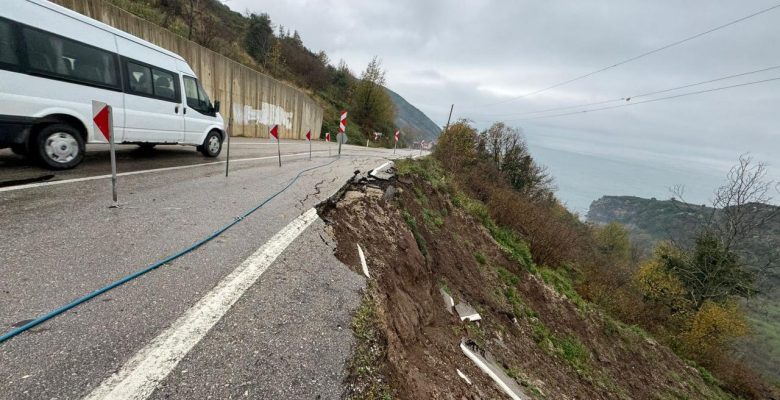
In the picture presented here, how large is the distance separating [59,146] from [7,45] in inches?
62.0

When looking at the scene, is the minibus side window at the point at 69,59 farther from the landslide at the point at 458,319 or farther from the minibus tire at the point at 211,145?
the landslide at the point at 458,319

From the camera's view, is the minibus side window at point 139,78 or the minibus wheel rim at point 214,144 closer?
the minibus side window at point 139,78

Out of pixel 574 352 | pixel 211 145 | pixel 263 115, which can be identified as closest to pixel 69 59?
pixel 211 145

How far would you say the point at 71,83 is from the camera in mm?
5309

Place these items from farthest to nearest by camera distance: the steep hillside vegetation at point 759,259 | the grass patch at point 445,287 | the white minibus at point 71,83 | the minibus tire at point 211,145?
the steep hillside vegetation at point 759,259
the minibus tire at point 211,145
the grass patch at point 445,287
the white minibus at point 71,83

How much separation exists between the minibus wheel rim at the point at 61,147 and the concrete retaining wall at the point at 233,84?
8.95 metres

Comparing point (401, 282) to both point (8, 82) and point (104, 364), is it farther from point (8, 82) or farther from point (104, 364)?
point (8, 82)

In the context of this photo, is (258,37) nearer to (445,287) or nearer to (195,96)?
(195,96)

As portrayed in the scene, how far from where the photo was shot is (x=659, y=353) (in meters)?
12.0

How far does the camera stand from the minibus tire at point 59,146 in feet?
16.8

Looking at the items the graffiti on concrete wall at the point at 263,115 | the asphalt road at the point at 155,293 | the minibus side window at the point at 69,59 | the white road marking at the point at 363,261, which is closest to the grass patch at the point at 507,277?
the white road marking at the point at 363,261

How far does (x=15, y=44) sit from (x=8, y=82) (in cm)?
55

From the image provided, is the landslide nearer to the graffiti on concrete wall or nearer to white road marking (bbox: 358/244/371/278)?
white road marking (bbox: 358/244/371/278)

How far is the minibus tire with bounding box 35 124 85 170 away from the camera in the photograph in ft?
16.8
